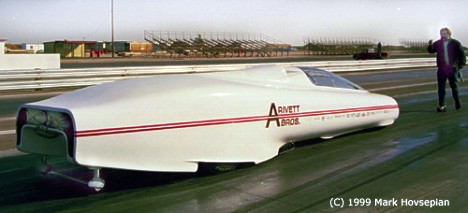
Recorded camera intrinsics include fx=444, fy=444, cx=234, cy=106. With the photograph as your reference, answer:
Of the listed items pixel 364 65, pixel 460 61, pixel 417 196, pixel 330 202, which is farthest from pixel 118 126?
pixel 364 65

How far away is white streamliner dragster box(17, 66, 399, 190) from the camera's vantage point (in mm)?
3838

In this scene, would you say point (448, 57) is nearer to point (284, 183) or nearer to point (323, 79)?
point (323, 79)

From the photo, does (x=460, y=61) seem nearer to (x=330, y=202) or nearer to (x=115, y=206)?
(x=330, y=202)

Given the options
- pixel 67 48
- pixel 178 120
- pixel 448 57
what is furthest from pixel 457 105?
pixel 67 48

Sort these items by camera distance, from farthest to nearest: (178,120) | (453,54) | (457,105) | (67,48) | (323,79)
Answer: (67,48), (457,105), (453,54), (323,79), (178,120)

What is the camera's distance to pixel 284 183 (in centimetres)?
446

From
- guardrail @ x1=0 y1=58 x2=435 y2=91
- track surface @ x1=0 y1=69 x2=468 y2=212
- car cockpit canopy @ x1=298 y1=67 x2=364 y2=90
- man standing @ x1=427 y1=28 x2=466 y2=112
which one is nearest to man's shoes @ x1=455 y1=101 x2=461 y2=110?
man standing @ x1=427 y1=28 x2=466 y2=112

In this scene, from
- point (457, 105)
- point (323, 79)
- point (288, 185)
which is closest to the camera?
point (288, 185)

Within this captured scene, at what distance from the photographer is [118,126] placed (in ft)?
12.7

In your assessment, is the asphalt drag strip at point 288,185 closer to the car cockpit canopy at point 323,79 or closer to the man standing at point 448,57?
the car cockpit canopy at point 323,79

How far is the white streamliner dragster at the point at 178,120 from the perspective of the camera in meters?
3.84

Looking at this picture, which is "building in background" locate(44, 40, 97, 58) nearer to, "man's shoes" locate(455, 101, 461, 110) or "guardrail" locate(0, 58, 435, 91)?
"guardrail" locate(0, 58, 435, 91)

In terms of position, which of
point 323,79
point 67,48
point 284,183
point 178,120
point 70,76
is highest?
point 67,48

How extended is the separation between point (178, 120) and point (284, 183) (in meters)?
1.24
